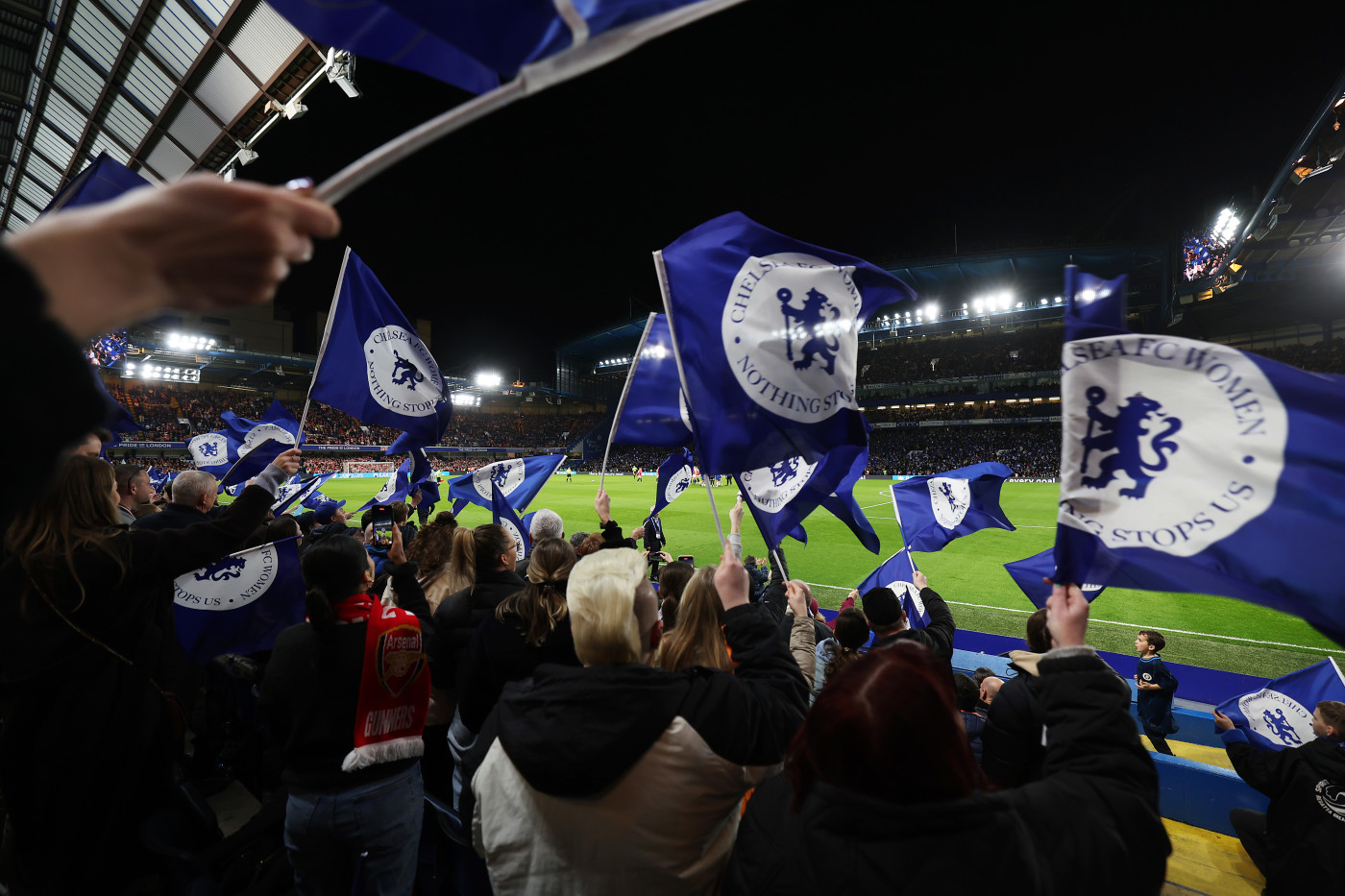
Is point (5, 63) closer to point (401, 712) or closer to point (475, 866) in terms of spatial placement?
point (401, 712)

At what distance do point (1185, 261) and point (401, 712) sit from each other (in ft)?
133

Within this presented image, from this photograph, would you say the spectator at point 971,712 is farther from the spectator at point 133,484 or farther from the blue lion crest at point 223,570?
the spectator at point 133,484

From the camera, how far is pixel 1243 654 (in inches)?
328

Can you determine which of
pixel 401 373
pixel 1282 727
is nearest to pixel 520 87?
pixel 401 373

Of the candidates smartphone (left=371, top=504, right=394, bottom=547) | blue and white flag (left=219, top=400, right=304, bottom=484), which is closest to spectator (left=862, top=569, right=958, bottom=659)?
smartphone (left=371, top=504, right=394, bottom=547)

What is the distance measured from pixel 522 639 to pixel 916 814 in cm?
204

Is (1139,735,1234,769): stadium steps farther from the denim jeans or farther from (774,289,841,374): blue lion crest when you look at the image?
the denim jeans

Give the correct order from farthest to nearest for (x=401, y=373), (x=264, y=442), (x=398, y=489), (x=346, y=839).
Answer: (x=398, y=489) < (x=264, y=442) < (x=401, y=373) < (x=346, y=839)

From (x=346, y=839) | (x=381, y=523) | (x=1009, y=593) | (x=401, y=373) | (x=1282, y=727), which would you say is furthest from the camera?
(x=1009, y=593)

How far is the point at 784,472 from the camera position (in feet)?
14.7

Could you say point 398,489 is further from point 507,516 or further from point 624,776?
point 624,776

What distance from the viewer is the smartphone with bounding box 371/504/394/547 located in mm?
8133

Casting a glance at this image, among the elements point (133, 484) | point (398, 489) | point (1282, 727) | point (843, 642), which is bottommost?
point (1282, 727)

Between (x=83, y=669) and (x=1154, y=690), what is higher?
(x=83, y=669)
